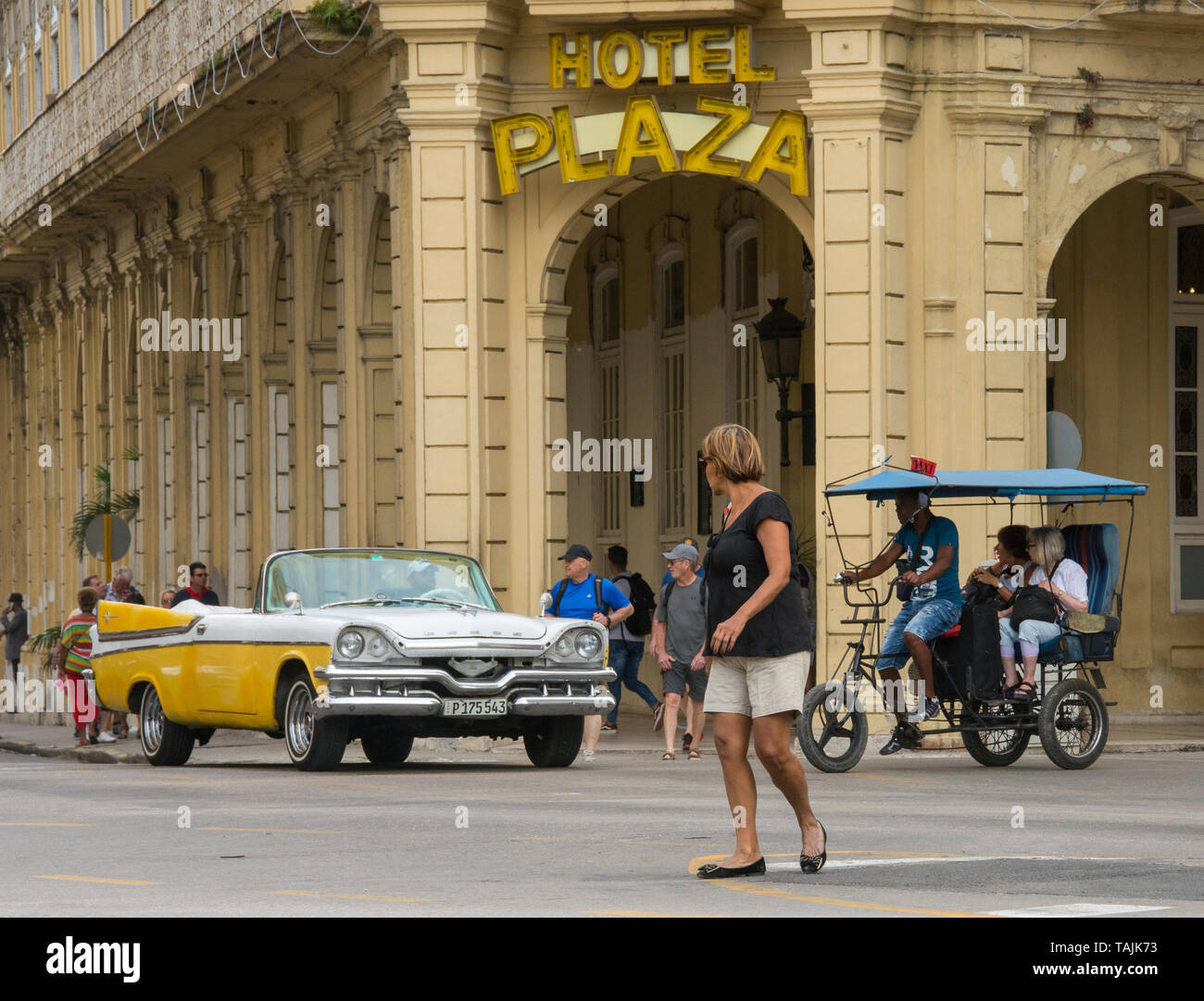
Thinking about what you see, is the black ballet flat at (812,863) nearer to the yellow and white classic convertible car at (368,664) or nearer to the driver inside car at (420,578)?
the yellow and white classic convertible car at (368,664)

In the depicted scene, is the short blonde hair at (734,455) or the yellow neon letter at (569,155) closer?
the short blonde hair at (734,455)

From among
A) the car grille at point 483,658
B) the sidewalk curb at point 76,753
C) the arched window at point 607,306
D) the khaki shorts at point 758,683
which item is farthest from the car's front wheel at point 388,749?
the arched window at point 607,306

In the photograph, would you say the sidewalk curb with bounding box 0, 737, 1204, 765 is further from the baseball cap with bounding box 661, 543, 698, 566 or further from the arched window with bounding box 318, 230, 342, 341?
the arched window with bounding box 318, 230, 342, 341

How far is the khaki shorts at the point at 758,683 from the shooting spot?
9.38 meters

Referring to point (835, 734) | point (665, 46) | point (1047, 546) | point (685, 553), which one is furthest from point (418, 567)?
point (665, 46)

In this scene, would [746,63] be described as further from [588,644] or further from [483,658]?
[483,658]

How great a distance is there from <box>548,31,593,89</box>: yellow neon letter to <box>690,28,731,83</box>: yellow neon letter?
3.14 ft

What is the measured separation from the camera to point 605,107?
21938mm

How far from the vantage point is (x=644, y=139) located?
70.0ft

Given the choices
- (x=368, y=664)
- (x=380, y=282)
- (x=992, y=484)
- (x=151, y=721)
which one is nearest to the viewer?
(x=368, y=664)

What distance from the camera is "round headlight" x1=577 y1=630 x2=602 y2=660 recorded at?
16609 millimetres

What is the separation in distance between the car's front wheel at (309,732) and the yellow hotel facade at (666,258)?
16.1 feet

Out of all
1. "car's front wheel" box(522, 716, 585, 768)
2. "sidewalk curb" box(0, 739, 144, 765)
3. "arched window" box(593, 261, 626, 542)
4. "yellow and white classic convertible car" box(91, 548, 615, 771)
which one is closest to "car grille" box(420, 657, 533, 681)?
"yellow and white classic convertible car" box(91, 548, 615, 771)

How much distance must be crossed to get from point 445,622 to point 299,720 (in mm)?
1420
